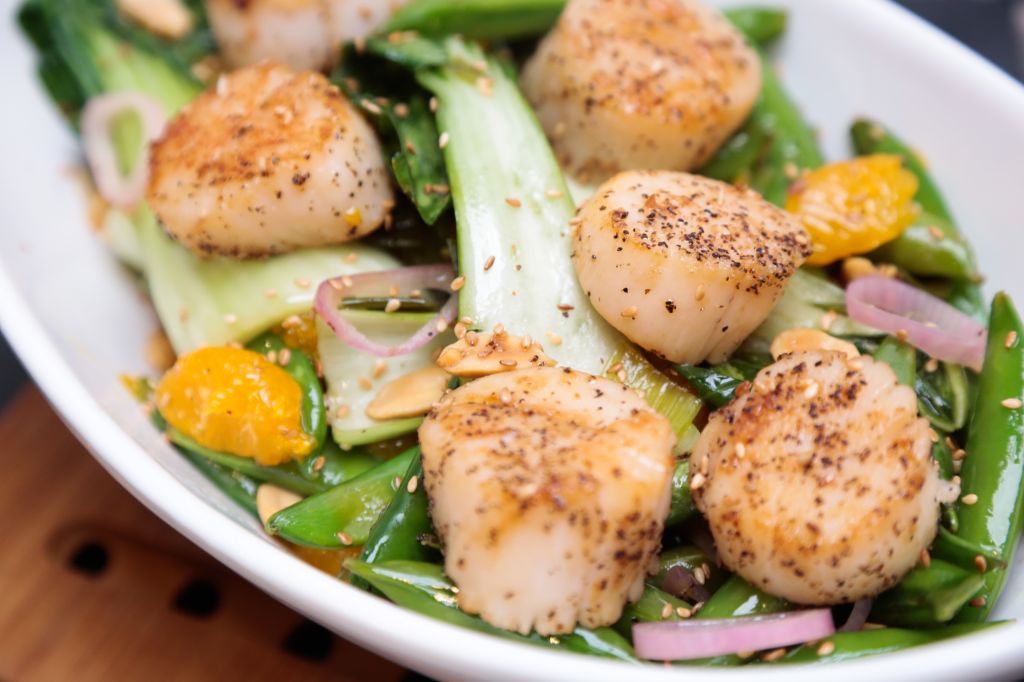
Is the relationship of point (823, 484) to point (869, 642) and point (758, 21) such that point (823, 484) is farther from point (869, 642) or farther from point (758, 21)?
point (758, 21)

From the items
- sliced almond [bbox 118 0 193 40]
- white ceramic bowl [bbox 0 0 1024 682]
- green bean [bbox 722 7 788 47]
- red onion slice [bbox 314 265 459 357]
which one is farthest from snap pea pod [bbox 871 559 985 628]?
sliced almond [bbox 118 0 193 40]

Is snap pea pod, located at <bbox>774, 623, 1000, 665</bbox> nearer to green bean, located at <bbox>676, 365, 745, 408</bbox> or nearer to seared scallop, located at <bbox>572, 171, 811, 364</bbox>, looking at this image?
green bean, located at <bbox>676, 365, 745, 408</bbox>

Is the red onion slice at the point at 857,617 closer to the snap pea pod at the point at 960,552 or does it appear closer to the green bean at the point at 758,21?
the snap pea pod at the point at 960,552

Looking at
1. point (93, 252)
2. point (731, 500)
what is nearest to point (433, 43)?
point (93, 252)

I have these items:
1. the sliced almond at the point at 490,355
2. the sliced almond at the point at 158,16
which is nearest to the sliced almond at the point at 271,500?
the sliced almond at the point at 490,355

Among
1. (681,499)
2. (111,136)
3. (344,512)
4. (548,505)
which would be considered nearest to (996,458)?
(681,499)

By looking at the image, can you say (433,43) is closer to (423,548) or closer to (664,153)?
(664,153)
